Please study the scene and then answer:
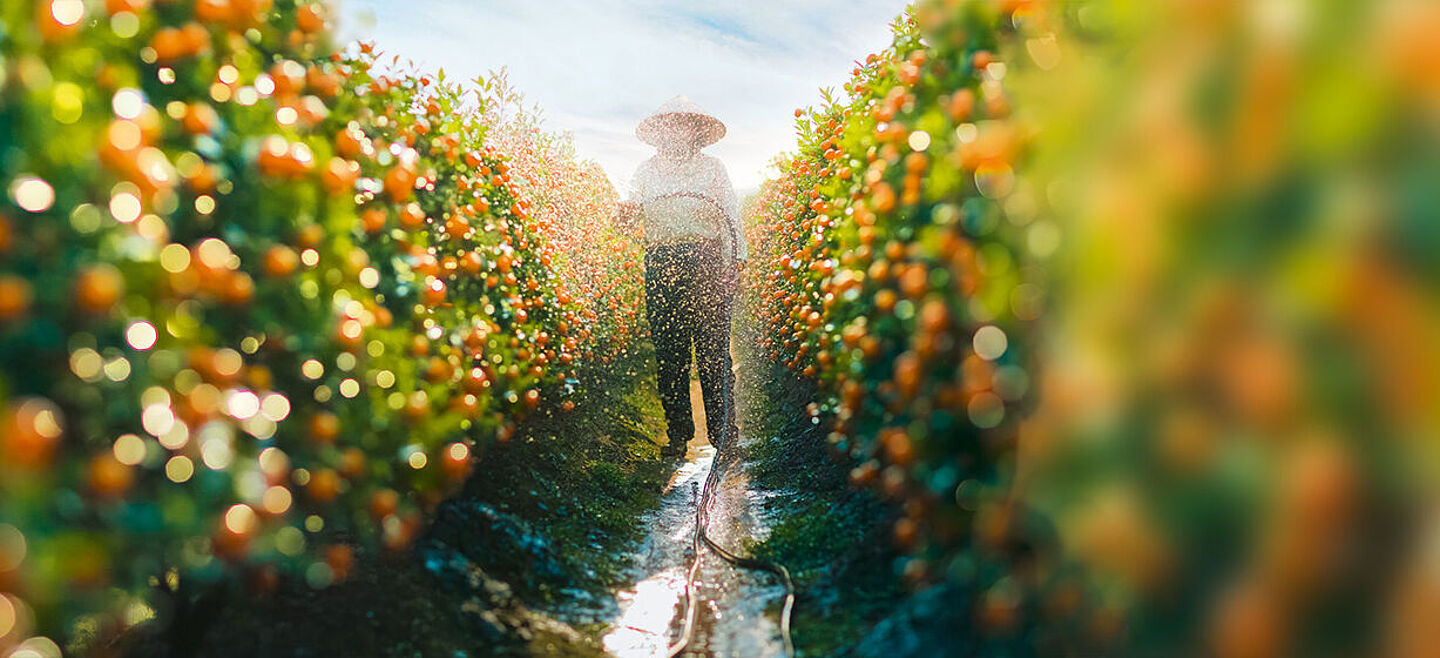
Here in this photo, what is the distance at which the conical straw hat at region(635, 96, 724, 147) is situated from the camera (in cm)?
874

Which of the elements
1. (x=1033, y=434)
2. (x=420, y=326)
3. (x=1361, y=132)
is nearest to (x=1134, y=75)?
(x=1361, y=132)

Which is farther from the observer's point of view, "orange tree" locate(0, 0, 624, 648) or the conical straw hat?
the conical straw hat

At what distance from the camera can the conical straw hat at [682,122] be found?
874cm

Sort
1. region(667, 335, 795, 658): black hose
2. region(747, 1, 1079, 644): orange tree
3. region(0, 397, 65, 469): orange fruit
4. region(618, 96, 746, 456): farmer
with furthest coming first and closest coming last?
1. region(618, 96, 746, 456): farmer
2. region(667, 335, 795, 658): black hose
3. region(747, 1, 1079, 644): orange tree
4. region(0, 397, 65, 469): orange fruit

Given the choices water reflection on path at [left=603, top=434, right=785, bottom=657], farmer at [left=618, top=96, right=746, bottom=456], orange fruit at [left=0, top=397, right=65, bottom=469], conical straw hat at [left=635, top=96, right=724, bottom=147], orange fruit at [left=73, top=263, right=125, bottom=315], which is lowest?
water reflection on path at [left=603, top=434, right=785, bottom=657]

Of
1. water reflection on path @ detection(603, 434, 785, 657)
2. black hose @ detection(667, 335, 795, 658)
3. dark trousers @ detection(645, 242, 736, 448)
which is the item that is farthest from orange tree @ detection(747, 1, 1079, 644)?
dark trousers @ detection(645, 242, 736, 448)

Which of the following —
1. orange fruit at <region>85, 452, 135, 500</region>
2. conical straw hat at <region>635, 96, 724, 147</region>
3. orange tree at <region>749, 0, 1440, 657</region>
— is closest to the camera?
orange tree at <region>749, 0, 1440, 657</region>

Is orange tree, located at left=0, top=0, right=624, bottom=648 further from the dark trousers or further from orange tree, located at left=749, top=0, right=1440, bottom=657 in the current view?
the dark trousers

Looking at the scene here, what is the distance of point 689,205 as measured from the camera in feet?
27.0

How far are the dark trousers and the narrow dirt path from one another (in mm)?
1957

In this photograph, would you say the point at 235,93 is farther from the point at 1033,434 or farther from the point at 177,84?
the point at 1033,434

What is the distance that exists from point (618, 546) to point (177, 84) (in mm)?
3506

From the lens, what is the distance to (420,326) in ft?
11.7

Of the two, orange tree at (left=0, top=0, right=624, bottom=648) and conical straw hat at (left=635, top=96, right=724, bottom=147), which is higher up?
conical straw hat at (left=635, top=96, right=724, bottom=147)
